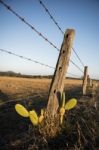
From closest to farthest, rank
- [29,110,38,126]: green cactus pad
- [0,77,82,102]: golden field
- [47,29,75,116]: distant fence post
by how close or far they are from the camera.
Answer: [29,110,38,126]: green cactus pad → [47,29,75,116]: distant fence post → [0,77,82,102]: golden field

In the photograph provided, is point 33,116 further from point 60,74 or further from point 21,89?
point 21,89

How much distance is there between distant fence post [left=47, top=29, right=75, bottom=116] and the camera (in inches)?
199

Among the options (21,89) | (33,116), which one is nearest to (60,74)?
(33,116)

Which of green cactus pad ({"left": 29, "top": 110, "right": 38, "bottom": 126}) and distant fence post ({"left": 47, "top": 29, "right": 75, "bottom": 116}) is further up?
distant fence post ({"left": 47, "top": 29, "right": 75, "bottom": 116})

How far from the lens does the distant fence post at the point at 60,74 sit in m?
5.05

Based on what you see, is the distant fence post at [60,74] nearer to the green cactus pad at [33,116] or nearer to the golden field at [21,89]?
the green cactus pad at [33,116]

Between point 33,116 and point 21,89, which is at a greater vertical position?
point 33,116

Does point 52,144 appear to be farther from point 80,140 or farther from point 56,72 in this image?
point 56,72

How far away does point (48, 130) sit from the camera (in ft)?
14.9

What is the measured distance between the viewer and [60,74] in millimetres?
5191

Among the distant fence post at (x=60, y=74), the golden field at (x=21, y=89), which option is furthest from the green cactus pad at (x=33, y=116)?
the golden field at (x=21, y=89)

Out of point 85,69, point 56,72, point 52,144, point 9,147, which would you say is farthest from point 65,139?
point 85,69

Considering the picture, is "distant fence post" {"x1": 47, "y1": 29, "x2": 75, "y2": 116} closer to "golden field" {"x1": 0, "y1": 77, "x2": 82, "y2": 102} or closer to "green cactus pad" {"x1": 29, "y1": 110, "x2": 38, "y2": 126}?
"green cactus pad" {"x1": 29, "y1": 110, "x2": 38, "y2": 126}

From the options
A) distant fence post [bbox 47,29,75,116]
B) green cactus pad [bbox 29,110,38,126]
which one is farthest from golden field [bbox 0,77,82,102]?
green cactus pad [bbox 29,110,38,126]
